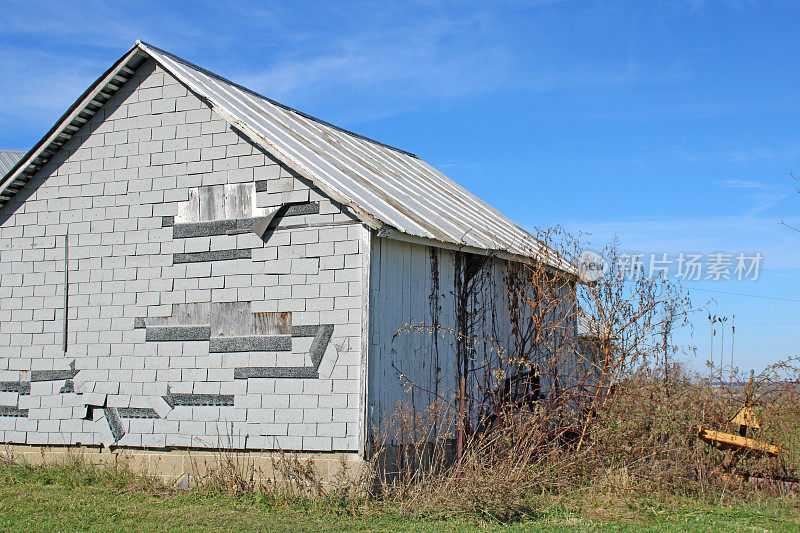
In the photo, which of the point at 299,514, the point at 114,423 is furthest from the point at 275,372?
the point at 114,423

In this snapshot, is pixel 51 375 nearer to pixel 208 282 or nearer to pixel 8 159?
pixel 208 282

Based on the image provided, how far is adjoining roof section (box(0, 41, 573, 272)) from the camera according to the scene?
1058cm

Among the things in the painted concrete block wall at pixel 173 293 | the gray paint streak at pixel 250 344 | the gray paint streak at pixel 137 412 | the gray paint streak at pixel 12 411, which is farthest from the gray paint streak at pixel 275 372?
the gray paint streak at pixel 12 411

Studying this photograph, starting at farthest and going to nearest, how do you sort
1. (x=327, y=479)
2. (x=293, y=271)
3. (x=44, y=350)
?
(x=44, y=350) < (x=293, y=271) < (x=327, y=479)

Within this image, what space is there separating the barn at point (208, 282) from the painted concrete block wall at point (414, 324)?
4cm

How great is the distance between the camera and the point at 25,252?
12797mm

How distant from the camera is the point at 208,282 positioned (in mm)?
11156

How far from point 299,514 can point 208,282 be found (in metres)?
3.57

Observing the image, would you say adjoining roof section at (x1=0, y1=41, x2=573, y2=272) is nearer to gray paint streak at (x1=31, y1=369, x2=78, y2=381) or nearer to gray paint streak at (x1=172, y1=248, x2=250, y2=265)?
gray paint streak at (x1=172, y1=248, x2=250, y2=265)

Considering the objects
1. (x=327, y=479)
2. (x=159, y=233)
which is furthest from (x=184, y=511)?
(x=159, y=233)

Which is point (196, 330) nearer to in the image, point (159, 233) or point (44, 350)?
point (159, 233)

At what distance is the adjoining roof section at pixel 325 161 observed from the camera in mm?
10578

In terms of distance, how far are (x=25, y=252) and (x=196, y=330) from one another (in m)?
3.76

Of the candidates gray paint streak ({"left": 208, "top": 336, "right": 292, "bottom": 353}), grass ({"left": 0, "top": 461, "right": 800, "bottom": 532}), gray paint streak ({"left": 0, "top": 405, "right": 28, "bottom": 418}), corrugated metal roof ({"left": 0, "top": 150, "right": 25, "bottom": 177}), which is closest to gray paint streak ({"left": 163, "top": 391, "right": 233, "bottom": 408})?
gray paint streak ({"left": 208, "top": 336, "right": 292, "bottom": 353})
